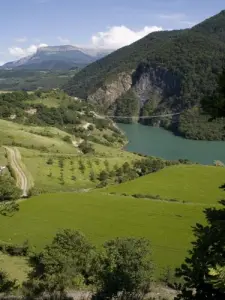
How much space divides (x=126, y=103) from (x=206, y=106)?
188 metres

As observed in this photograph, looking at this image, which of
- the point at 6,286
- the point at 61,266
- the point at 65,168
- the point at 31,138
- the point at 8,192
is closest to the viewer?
the point at 6,286

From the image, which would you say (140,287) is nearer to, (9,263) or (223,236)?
(9,263)

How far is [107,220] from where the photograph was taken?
3944 cm

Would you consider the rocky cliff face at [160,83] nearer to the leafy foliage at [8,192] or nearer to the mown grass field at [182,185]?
the mown grass field at [182,185]

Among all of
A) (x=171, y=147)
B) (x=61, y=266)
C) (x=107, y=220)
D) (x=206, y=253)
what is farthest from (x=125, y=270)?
(x=171, y=147)

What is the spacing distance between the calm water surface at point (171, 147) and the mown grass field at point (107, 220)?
5961 cm

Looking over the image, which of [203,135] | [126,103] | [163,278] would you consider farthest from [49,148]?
[126,103]

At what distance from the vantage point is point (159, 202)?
45.9 meters

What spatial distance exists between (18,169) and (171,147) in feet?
234

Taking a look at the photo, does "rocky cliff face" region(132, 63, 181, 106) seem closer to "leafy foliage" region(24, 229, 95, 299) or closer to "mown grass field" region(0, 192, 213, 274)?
"mown grass field" region(0, 192, 213, 274)

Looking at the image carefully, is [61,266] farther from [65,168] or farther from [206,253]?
[65,168]

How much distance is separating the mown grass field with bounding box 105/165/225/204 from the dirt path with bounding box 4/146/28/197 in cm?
1087

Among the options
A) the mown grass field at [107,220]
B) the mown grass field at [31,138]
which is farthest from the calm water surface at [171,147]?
the mown grass field at [107,220]

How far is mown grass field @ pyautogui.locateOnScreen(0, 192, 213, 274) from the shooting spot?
3341cm
